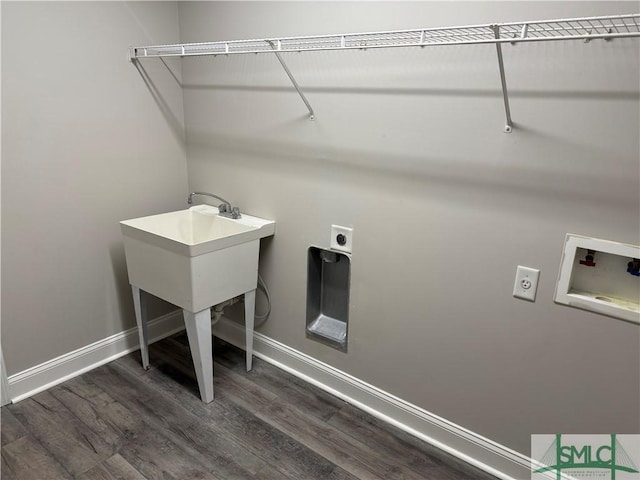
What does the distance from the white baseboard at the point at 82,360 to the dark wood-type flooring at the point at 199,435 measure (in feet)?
0.17

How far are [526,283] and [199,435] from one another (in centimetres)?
144

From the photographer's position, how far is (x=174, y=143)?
2424 millimetres

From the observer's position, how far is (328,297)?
2.21m

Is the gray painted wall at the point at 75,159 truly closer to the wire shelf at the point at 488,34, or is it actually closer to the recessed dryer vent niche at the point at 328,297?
the wire shelf at the point at 488,34

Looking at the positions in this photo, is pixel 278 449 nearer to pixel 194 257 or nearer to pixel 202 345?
pixel 202 345

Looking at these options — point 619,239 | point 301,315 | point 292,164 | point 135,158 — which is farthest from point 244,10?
point 619,239

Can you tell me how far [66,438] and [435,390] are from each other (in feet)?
5.08

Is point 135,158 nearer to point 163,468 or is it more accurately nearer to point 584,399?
point 163,468

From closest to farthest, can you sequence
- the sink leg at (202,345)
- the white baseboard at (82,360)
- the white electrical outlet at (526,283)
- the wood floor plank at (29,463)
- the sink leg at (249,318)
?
1. the white electrical outlet at (526,283)
2. the wood floor plank at (29,463)
3. the sink leg at (202,345)
4. the white baseboard at (82,360)
5. the sink leg at (249,318)

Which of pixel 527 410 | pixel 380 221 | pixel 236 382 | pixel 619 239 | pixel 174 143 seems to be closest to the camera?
pixel 619 239

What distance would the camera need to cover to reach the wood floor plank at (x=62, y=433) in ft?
5.57

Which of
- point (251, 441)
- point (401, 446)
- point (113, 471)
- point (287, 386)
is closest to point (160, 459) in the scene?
point (113, 471)

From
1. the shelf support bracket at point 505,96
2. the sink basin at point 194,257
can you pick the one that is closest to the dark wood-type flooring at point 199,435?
the sink basin at point 194,257

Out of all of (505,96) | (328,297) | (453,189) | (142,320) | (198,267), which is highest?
(505,96)
